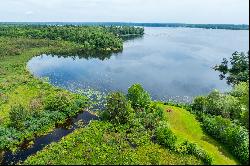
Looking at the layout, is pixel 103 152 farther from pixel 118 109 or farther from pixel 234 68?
pixel 234 68

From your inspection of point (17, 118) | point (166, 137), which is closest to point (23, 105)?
point (17, 118)

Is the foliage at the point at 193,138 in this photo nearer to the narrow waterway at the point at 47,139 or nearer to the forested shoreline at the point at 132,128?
the forested shoreline at the point at 132,128

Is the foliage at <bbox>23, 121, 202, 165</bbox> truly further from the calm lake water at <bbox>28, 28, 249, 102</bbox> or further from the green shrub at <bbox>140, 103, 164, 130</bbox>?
the calm lake water at <bbox>28, 28, 249, 102</bbox>

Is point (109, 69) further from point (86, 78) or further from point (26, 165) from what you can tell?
point (26, 165)

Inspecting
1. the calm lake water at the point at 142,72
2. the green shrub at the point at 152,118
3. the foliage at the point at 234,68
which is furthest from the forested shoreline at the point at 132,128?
the foliage at the point at 234,68

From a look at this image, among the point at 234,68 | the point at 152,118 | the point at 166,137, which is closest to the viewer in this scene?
the point at 166,137

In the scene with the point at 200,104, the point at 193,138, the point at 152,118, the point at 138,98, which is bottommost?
the point at 193,138

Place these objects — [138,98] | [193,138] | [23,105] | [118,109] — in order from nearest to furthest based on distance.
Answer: [193,138] → [118,109] → [138,98] → [23,105]
